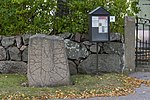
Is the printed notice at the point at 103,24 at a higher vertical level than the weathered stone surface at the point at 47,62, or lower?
higher

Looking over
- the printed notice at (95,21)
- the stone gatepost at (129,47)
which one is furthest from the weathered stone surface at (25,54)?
the stone gatepost at (129,47)

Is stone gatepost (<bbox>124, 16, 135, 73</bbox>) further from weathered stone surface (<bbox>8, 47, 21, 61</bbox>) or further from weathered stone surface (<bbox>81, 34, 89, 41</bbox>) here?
weathered stone surface (<bbox>8, 47, 21, 61</bbox>)

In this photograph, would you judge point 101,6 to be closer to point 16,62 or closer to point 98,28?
point 98,28

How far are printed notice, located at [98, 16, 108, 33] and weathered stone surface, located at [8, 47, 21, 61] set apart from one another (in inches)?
84.6

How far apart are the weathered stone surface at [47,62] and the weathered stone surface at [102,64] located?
121 centimetres

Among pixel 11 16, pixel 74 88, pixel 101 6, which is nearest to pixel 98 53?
pixel 101 6

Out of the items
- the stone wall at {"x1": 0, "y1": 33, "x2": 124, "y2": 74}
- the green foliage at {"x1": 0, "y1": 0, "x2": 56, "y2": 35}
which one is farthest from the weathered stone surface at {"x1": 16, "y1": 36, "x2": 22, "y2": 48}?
the green foliage at {"x1": 0, "y1": 0, "x2": 56, "y2": 35}

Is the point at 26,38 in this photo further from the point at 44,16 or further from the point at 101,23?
the point at 101,23

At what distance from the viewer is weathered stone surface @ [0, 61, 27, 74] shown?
9.17 meters

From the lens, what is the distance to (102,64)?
9250mm

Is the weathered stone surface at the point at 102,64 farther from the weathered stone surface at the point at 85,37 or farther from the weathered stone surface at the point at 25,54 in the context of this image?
the weathered stone surface at the point at 25,54

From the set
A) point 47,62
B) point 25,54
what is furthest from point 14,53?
point 47,62

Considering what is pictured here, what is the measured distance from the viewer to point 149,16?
14.7 m

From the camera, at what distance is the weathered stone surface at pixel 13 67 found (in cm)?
917
